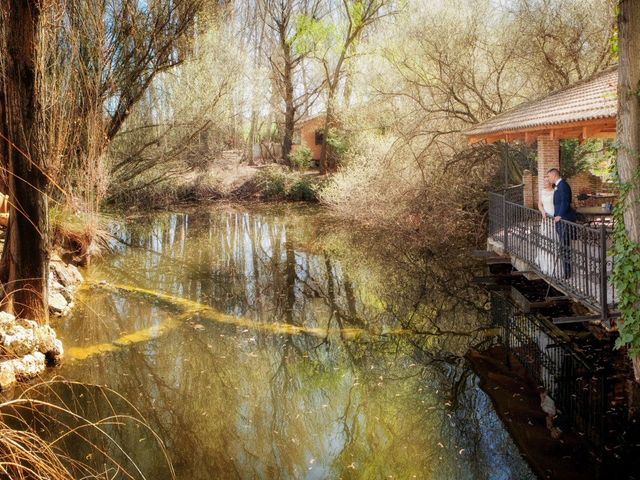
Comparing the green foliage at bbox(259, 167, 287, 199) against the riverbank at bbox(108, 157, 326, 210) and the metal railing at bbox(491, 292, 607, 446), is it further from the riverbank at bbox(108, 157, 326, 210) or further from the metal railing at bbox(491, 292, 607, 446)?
the metal railing at bbox(491, 292, 607, 446)

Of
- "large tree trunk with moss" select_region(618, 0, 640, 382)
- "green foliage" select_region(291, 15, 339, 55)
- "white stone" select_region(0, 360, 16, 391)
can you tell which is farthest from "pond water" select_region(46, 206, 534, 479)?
"green foliage" select_region(291, 15, 339, 55)

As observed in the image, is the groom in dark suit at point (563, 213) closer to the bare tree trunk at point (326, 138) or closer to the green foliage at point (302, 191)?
the green foliage at point (302, 191)

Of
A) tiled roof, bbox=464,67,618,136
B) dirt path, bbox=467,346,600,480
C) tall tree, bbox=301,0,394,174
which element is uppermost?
tall tree, bbox=301,0,394,174

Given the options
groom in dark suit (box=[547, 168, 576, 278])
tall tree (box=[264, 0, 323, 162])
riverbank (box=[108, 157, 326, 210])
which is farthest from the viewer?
tall tree (box=[264, 0, 323, 162])

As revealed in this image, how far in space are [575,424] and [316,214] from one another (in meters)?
23.6

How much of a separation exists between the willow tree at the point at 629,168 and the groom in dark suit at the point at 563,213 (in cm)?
206

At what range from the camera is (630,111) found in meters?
7.79

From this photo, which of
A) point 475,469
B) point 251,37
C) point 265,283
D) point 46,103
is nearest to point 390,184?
point 265,283

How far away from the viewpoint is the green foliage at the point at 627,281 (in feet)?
25.4

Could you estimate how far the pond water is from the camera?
277 inches

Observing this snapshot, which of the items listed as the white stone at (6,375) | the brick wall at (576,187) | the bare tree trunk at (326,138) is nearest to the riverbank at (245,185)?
the bare tree trunk at (326,138)

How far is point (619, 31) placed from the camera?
7824 millimetres

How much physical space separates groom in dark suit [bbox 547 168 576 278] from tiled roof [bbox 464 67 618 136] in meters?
1.38

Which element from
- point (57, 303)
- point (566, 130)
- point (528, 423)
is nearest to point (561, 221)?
A: point (528, 423)
